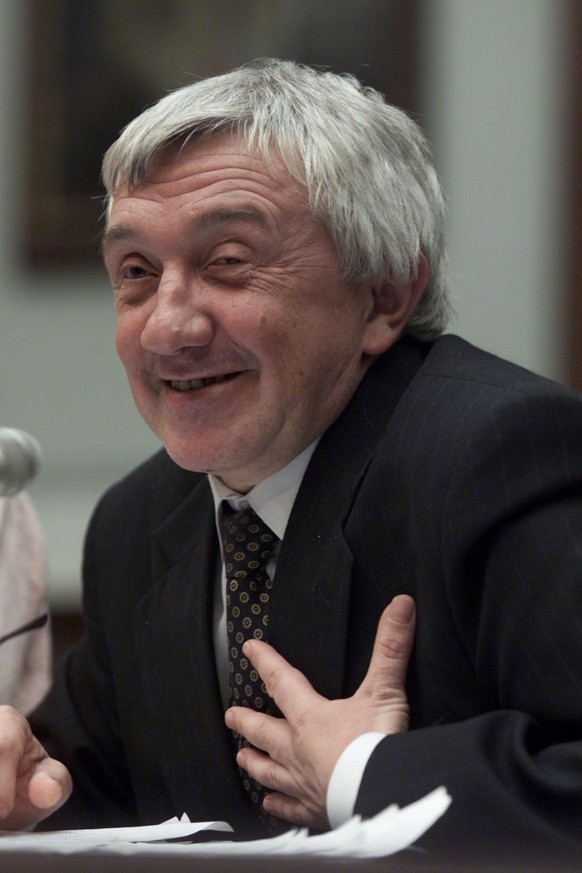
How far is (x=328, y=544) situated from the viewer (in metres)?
1.51

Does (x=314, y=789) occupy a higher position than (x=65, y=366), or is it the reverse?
(x=65, y=366)

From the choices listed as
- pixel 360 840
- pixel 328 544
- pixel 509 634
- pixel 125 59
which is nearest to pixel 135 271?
pixel 328 544

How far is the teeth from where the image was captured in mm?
1587

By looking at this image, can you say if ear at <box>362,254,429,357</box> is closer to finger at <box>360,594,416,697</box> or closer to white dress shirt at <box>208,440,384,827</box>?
white dress shirt at <box>208,440,384,827</box>

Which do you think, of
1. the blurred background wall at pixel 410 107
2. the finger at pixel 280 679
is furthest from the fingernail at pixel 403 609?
the blurred background wall at pixel 410 107

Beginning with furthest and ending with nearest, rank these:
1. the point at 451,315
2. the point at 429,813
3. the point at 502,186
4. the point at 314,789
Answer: the point at 502,186 < the point at 451,315 < the point at 314,789 < the point at 429,813

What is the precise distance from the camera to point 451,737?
1.23 metres

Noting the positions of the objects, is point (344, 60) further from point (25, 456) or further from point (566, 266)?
point (25, 456)

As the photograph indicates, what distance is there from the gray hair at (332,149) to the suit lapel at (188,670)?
1.48 ft

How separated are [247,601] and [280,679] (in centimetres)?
18

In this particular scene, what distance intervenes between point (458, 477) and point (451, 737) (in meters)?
0.28

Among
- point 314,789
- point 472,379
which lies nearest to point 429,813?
point 314,789

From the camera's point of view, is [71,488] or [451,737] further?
[71,488]

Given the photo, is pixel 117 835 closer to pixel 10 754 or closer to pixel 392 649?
pixel 10 754
